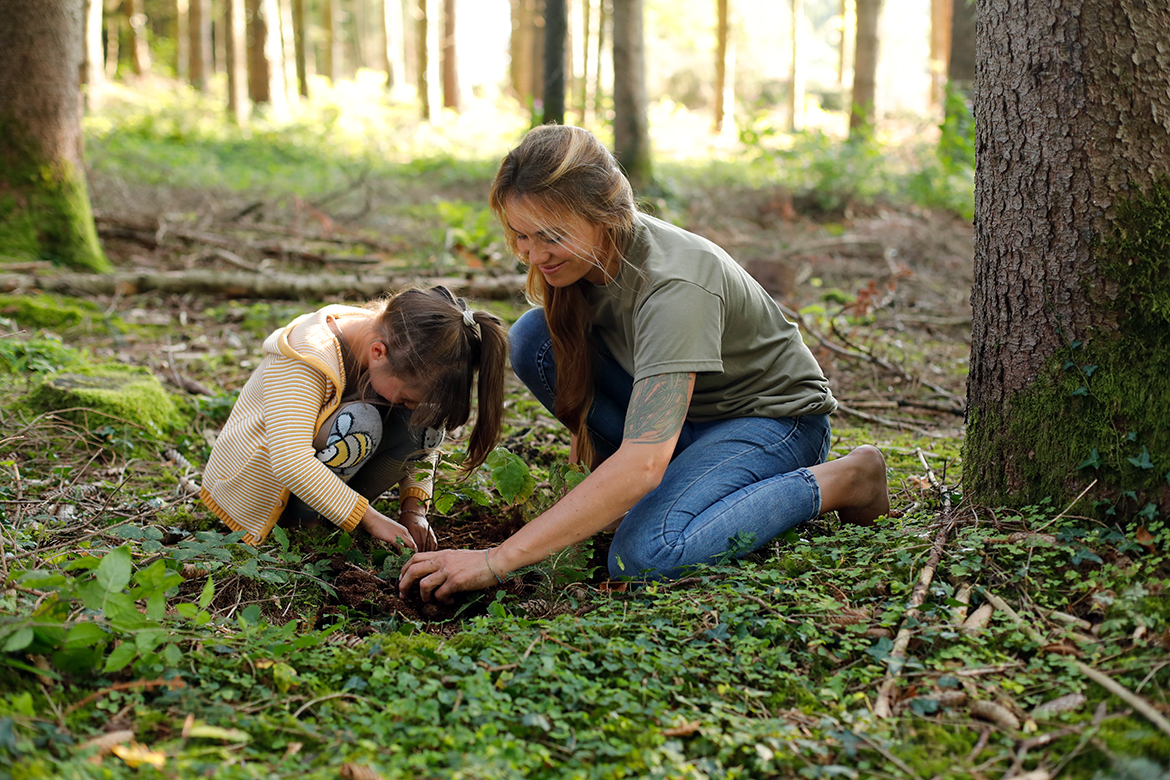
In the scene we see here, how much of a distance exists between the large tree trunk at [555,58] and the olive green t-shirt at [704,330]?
6737mm

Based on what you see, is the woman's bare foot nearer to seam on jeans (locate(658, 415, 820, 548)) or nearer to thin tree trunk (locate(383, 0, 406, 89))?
seam on jeans (locate(658, 415, 820, 548))

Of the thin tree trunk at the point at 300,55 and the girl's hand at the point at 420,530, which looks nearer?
the girl's hand at the point at 420,530

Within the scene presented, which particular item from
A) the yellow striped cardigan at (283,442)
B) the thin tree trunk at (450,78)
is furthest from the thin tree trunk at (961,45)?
the thin tree trunk at (450,78)

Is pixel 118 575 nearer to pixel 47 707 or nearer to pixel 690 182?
pixel 47 707

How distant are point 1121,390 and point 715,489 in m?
1.16

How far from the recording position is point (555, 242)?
2.58 metres

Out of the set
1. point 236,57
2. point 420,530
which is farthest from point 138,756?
point 236,57

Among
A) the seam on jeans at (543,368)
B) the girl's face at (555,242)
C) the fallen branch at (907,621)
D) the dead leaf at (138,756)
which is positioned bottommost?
the fallen branch at (907,621)

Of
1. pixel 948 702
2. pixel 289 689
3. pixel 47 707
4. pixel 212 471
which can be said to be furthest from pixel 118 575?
pixel 948 702

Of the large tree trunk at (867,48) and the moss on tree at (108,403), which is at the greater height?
the large tree trunk at (867,48)

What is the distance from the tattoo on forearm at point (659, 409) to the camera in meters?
2.43

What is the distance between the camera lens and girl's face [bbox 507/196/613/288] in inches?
100

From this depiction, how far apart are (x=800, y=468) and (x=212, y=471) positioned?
209 centimetres

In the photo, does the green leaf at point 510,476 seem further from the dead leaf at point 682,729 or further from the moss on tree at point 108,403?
the moss on tree at point 108,403
